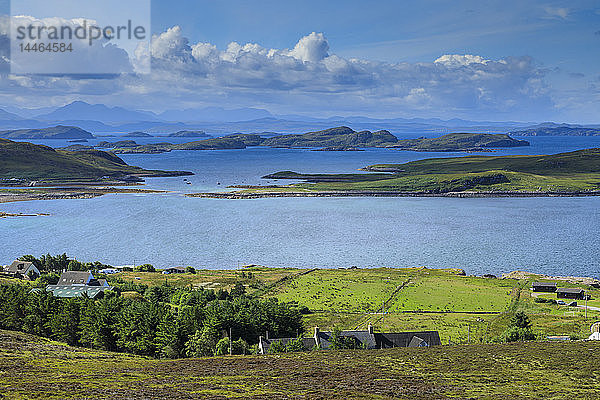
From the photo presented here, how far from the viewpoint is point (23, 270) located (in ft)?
200

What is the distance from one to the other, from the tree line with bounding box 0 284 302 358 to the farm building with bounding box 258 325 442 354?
7.27 feet

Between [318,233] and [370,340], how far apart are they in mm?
58888

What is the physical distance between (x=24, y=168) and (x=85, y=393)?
553 feet

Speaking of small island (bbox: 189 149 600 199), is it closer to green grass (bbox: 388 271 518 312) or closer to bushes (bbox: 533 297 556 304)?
green grass (bbox: 388 271 518 312)

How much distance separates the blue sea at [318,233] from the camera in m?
75.7

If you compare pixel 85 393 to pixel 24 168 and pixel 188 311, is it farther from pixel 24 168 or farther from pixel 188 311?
pixel 24 168

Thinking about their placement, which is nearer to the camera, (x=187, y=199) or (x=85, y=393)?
(x=85, y=393)

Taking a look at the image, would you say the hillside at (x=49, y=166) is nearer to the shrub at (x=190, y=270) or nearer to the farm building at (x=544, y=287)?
the shrub at (x=190, y=270)

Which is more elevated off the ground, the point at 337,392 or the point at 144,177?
the point at 144,177

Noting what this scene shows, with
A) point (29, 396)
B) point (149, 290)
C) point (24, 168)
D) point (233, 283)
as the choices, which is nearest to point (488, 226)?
point (233, 283)

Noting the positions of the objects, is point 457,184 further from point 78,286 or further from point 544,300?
point 78,286

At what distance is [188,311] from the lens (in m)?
38.1

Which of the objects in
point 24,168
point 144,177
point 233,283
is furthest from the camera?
point 144,177

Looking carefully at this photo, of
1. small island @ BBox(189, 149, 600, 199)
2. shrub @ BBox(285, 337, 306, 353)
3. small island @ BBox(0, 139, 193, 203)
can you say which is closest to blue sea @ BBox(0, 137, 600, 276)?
small island @ BBox(189, 149, 600, 199)
